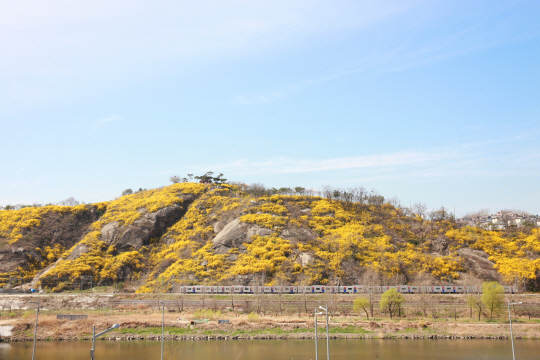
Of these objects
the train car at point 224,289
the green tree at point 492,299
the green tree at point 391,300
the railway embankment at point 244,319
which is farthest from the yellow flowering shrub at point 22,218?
the green tree at point 492,299

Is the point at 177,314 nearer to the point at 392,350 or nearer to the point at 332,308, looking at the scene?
the point at 332,308

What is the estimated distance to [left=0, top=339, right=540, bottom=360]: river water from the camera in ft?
136

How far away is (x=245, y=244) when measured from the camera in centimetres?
8562

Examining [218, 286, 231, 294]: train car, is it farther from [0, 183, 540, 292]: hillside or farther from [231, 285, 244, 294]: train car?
[0, 183, 540, 292]: hillside

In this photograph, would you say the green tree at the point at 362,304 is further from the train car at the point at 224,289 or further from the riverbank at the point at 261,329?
the train car at the point at 224,289

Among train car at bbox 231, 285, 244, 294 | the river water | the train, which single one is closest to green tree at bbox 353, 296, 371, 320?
the train

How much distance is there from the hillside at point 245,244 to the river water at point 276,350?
86.9 feet

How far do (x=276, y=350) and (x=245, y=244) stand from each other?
41866mm

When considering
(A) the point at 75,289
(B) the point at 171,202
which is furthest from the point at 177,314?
(B) the point at 171,202

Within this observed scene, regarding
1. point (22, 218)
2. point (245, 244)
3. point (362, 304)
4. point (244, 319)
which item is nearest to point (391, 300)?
point (362, 304)

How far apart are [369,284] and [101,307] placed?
45896 millimetres

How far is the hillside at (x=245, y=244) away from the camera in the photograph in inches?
3059

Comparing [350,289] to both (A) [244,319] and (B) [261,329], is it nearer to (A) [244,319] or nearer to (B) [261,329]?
(A) [244,319]

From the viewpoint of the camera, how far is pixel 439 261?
8044 cm
